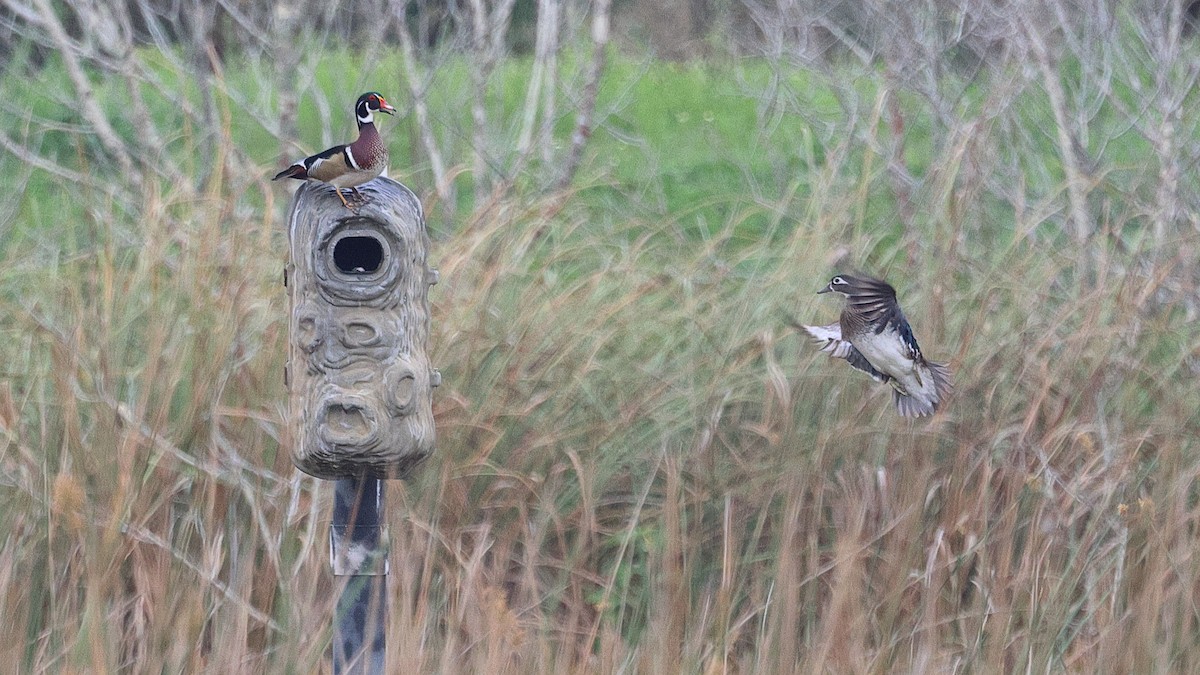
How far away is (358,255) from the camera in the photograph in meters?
2.48

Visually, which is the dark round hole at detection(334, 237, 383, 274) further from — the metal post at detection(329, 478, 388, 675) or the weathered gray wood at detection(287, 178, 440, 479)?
the metal post at detection(329, 478, 388, 675)

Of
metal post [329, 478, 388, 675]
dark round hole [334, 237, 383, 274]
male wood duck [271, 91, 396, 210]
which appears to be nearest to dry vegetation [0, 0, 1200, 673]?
metal post [329, 478, 388, 675]

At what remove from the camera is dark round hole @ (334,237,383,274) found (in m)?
2.45

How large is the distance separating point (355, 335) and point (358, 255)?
5.7 inches

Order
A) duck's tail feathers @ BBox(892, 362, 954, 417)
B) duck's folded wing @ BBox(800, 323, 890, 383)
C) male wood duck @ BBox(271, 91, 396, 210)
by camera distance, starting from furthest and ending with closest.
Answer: duck's tail feathers @ BBox(892, 362, 954, 417)
duck's folded wing @ BBox(800, 323, 890, 383)
male wood duck @ BBox(271, 91, 396, 210)

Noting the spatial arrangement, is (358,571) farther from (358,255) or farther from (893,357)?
(893,357)

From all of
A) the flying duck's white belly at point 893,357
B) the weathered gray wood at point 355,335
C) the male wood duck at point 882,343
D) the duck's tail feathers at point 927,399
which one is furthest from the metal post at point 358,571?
the duck's tail feathers at point 927,399

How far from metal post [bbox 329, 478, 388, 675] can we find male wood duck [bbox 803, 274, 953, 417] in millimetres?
791

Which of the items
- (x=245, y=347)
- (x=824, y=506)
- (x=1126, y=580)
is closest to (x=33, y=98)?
(x=245, y=347)

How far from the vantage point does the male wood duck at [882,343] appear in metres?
2.64

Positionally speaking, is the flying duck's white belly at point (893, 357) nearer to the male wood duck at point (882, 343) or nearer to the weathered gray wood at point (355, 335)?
the male wood duck at point (882, 343)

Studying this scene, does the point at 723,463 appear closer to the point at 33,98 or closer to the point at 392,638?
the point at 392,638

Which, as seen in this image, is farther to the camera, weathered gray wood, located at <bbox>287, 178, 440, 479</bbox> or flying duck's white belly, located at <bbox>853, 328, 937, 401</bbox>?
flying duck's white belly, located at <bbox>853, 328, 937, 401</bbox>

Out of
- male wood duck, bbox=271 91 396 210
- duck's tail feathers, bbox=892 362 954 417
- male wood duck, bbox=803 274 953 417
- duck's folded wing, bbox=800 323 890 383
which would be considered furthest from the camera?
duck's tail feathers, bbox=892 362 954 417
